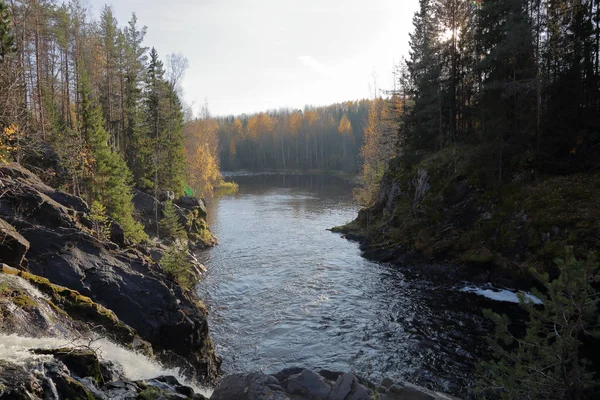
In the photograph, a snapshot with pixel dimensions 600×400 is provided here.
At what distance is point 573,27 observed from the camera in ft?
76.0

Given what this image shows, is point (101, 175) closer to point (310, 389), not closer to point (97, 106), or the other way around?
point (97, 106)

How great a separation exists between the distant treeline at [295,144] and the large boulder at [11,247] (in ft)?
321

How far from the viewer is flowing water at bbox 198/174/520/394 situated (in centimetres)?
1370

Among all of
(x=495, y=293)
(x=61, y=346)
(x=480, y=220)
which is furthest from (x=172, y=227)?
(x=495, y=293)

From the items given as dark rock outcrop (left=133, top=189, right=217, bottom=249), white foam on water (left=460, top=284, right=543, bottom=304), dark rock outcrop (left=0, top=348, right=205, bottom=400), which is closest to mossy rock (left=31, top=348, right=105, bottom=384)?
dark rock outcrop (left=0, top=348, right=205, bottom=400)

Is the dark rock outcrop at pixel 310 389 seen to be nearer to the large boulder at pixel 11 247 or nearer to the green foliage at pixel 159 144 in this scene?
the large boulder at pixel 11 247

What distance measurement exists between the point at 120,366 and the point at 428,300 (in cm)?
1524

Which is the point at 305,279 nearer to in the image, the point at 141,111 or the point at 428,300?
the point at 428,300

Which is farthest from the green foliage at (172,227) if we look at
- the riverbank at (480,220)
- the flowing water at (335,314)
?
the riverbank at (480,220)

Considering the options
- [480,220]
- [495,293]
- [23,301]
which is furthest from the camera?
[480,220]

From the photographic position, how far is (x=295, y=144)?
390 feet

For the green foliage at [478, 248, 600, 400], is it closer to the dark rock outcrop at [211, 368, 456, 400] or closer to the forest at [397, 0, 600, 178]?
the dark rock outcrop at [211, 368, 456, 400]

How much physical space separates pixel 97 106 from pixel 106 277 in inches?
771

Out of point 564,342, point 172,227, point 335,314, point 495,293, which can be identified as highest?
point 564,342
